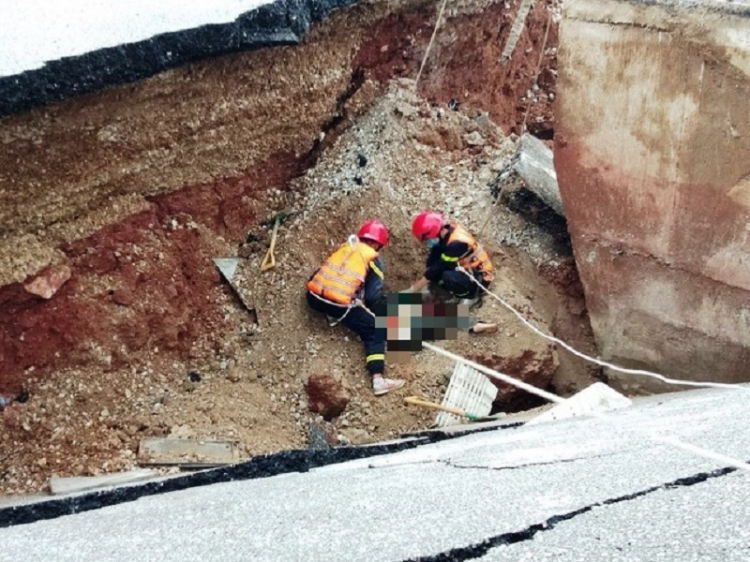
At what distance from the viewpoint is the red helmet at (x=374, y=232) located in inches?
247

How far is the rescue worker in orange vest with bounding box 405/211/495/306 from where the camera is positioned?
6.28m

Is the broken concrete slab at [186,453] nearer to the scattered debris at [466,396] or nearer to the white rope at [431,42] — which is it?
the scattered debris at [466,396]

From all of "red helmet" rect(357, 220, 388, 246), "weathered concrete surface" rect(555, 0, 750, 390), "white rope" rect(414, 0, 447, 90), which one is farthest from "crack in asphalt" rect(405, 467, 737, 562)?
"white rope" rect(414, 0, 447, 90)

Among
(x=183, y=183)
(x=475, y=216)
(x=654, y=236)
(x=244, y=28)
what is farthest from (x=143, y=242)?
(x=654, y=236)

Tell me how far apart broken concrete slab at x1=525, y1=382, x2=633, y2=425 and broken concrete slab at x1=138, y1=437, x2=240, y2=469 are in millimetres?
1930

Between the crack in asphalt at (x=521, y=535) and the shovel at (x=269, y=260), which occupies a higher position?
the crack in asphalt at (x=521, y=535)

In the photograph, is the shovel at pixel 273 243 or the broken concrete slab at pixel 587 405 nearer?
the broken concrete slab at pixel 587 405

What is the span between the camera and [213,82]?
5805mm

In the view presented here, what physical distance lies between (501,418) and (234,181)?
2.67 m

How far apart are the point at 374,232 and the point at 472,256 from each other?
773 millimetres

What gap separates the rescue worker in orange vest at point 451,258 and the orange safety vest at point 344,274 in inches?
18.6

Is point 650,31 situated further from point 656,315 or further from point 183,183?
point 183,183

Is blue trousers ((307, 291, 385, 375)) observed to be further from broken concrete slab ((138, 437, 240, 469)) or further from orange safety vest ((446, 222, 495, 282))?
broken concrete slab ((138, 437, 240, 469))

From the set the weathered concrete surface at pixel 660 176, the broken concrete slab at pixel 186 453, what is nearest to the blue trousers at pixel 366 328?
the broken concrete slab at pixel 186 453
